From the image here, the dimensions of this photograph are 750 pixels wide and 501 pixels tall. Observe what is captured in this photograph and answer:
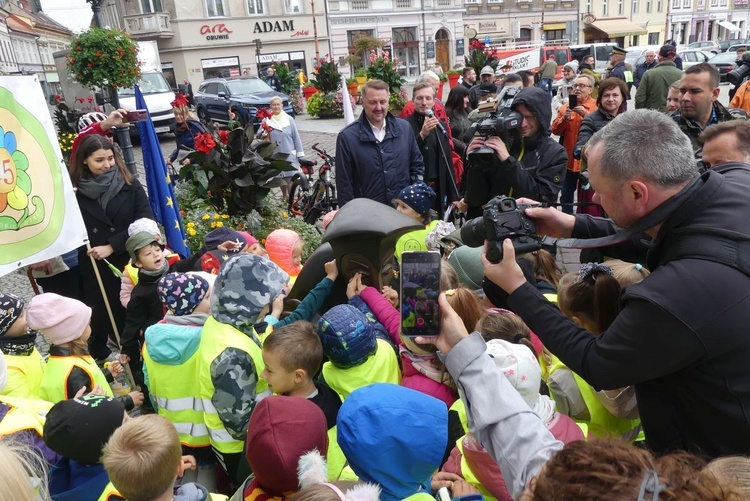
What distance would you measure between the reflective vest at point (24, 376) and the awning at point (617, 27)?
5041 cm

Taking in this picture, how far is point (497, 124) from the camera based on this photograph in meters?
3.25

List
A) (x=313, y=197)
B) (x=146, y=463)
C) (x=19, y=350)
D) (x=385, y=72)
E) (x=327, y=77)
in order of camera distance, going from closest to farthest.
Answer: (x=146, y=463) < (x=19, y=350) < (x=313, y=197) < (x=385, y=72) < (x=327, y=77)

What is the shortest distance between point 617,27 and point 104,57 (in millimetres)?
45676

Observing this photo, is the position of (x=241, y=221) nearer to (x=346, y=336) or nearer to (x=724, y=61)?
(x=346, y=336)

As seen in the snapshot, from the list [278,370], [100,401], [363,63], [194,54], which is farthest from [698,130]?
[194,54]

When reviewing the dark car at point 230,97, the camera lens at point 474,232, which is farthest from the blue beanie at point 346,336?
the dark car at point 230,97

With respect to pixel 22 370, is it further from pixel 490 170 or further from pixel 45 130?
pixel 490 170

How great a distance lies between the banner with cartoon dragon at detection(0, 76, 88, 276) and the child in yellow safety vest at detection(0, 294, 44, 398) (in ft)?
2.35

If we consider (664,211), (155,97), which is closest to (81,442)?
(664,211)

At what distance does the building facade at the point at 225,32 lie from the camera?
33.9m

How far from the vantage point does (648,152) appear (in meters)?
1.56

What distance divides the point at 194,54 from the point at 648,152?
37.1 metres

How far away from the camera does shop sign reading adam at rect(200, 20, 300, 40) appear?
34688 mm

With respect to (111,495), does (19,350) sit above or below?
above
